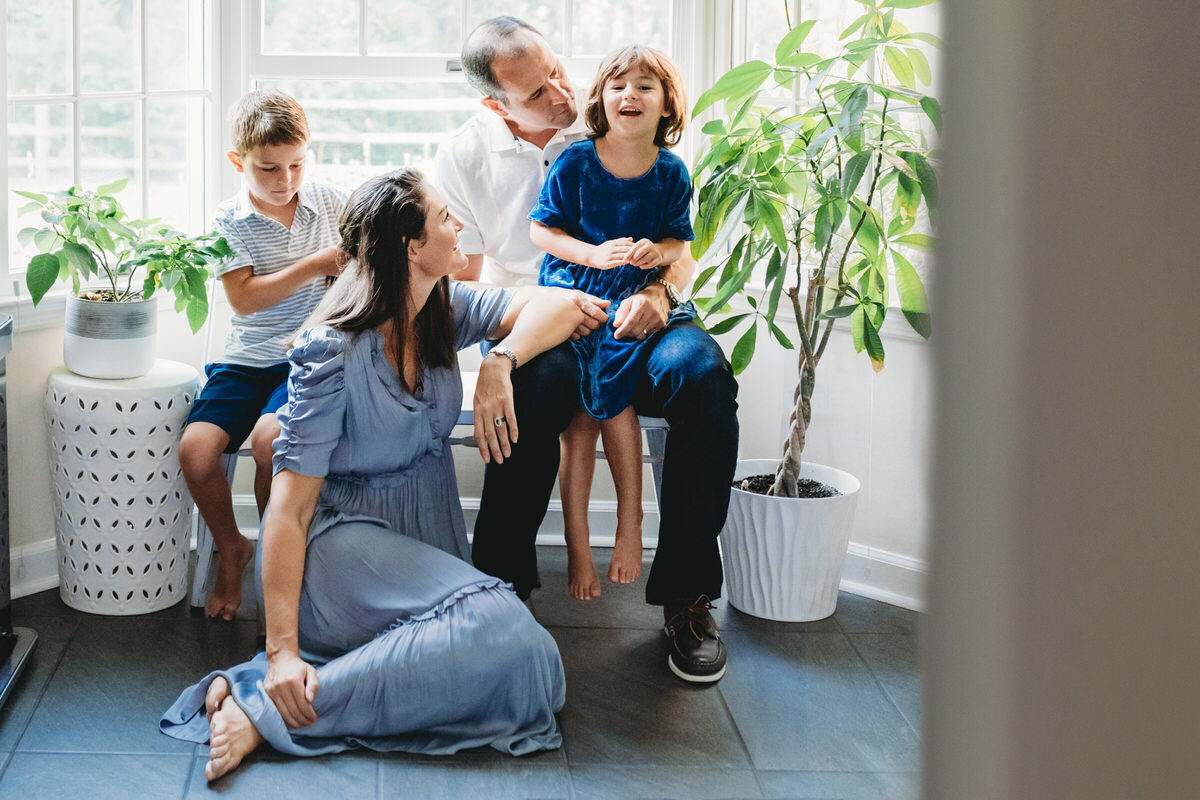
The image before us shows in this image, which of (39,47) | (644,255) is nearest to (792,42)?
(644,255)

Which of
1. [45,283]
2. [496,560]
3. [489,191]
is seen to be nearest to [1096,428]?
[496,560]

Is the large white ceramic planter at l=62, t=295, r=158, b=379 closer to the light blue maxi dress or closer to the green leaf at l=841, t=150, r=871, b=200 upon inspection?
the light blue maxi dress

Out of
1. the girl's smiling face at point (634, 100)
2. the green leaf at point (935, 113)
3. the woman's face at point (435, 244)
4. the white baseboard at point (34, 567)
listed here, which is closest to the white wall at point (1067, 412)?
the green leaf at point (935, 113)

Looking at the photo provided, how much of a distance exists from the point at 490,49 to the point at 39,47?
101 centimetres

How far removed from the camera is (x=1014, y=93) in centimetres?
16

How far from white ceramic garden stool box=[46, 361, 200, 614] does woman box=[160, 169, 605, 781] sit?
0.41 m

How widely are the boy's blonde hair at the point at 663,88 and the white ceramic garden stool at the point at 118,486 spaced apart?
1.06m

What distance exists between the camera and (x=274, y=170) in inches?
96.0

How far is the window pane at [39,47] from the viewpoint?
2.44 meters

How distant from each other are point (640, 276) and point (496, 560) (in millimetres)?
675

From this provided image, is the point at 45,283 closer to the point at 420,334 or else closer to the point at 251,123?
the point at 251,123

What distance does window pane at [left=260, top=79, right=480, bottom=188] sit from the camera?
10.0 feet

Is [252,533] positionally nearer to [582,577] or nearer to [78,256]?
[78,256]

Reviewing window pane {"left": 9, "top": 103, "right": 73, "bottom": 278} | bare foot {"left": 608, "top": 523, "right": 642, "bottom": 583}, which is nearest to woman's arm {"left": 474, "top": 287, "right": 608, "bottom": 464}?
bare foot {"left": 608, "top": 523, "right": 642, "bottom": 583}
